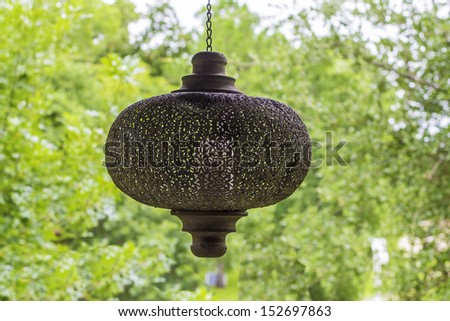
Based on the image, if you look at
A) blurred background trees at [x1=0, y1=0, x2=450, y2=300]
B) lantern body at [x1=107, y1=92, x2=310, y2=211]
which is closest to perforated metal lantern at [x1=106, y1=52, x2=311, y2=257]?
lantern body at [x1=107, y1=92, x2=310, y2=211]

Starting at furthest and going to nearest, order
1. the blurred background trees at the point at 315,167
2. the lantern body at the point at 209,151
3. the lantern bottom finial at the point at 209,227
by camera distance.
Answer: the blurred background trees at the point at 315,167, the lantern bottom finial at the point at 209,227, the lantern body at the point at 209,151

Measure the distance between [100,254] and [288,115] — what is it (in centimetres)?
192

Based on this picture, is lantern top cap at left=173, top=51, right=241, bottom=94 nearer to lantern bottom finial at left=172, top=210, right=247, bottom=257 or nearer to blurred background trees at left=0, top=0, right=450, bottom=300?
lantern bottom finial at left=172, top=210, right=247, bottom=257

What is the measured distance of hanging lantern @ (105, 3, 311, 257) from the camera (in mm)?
1337

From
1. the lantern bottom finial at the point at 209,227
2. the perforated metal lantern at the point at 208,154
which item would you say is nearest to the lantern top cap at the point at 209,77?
the perforated metal lantern at the point at 208,154

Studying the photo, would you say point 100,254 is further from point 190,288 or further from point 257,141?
point 190,288

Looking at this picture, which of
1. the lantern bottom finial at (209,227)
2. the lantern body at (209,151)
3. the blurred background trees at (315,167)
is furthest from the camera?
the blurred background trees at (315,167)

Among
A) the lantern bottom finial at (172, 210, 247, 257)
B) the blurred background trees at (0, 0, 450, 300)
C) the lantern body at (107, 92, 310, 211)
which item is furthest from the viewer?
the blurred background trees at (0, 0, 450, 300)

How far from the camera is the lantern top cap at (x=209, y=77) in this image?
1.47m

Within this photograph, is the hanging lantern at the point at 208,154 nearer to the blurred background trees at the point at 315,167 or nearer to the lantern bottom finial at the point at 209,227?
the lantern bottom finial at the point at 209,227

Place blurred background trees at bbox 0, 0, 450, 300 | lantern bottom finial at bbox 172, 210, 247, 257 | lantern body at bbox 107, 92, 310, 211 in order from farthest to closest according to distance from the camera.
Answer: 1. blurred background trees at bbox 0, 0, 450, 300
2. lantern bottom finial at bbox 172, 210, 247, 257
3. lantern body at bbox 107, 92, 310, 211

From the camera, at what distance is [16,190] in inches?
120

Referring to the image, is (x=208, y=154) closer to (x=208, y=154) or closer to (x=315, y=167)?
(x=208, y=154)
